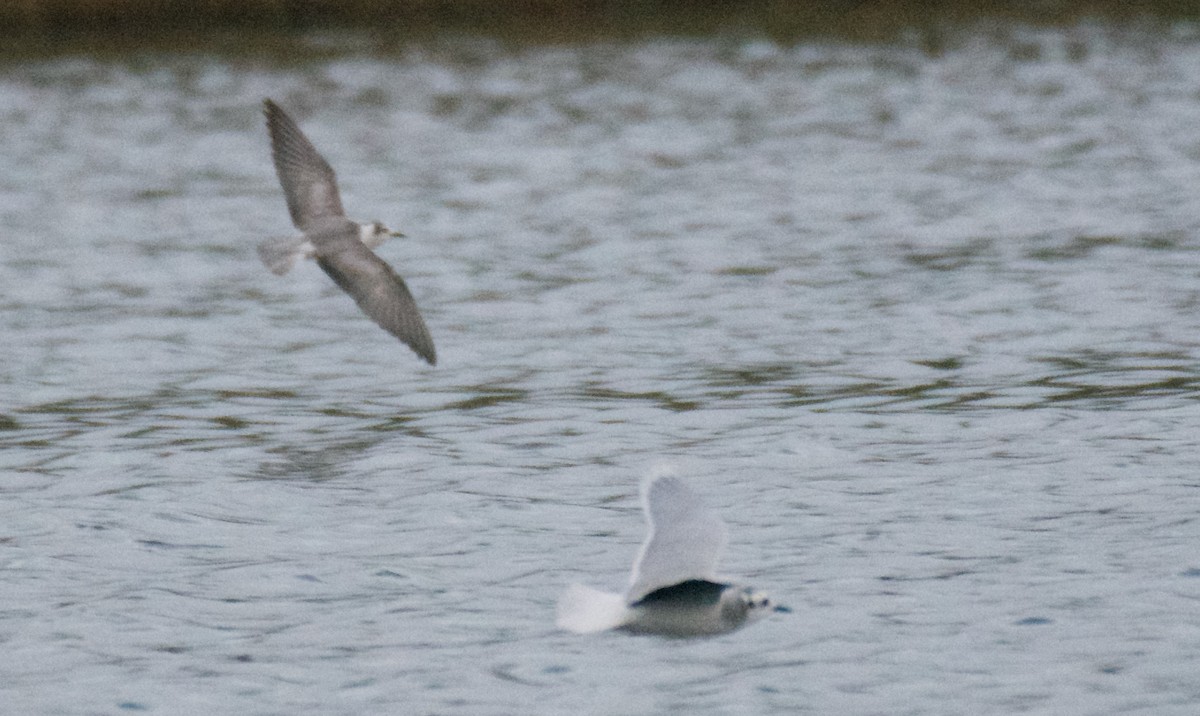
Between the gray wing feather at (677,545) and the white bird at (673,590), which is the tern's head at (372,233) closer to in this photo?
the white bird at (673,590)

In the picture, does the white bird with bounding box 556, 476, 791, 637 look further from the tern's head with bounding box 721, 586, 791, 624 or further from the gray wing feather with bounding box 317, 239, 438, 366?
the gray wing feather with bounding box 317, 239, 438, 366

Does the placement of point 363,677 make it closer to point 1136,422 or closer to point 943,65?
point 1136,422

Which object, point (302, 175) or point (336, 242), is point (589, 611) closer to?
point (336, 242)

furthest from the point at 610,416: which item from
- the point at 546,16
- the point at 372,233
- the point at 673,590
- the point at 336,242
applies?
the point at 546,16

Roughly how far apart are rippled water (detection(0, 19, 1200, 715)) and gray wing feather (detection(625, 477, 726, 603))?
0.56 m

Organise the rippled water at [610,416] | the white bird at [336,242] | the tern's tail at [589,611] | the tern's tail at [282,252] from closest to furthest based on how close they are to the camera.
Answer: the tern's tail at [589,611] < the rippled water at [610,416] < the tern's tail at [282,252] < the white bird at [336,242]

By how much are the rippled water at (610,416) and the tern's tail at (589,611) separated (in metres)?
0.31

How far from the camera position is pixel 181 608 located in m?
9.37

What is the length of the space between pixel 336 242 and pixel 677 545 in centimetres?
502

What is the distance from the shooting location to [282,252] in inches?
473

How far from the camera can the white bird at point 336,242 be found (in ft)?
40.2

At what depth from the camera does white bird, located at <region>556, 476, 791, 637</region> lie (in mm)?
7730

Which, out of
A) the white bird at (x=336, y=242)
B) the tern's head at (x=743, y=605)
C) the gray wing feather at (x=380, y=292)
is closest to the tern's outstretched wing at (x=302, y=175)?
the white bird at (x=336, y=242)

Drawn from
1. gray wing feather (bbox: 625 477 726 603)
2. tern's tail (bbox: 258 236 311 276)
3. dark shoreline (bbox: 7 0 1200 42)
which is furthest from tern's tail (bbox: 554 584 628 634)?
dark shoreline (bbox: 7 0 1200 42)
